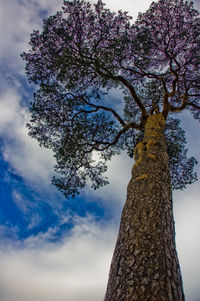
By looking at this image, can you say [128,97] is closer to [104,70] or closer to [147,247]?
[104,70]

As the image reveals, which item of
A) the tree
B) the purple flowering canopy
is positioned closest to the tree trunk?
the tree

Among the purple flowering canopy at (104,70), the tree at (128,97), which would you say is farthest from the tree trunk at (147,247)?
the purple flowering canopy at (104,70)

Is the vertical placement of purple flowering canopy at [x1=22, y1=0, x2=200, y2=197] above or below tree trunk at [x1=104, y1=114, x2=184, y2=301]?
above

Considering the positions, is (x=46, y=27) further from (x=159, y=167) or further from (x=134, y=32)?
(x=159, y=167)

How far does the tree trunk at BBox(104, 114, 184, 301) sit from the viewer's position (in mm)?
2062

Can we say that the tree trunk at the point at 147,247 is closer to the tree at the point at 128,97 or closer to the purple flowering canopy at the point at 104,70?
the tree at the point at 128,97

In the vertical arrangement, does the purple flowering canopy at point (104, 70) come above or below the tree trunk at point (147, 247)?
above

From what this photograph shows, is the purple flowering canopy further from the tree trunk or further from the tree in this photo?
the tree trunk

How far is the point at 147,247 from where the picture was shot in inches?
98.3

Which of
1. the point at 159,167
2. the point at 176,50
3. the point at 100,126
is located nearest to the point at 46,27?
the point at 100,126

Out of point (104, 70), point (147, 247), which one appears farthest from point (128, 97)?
point (147, 247)

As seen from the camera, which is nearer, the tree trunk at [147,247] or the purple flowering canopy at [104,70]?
the tree trunk at [147,247]

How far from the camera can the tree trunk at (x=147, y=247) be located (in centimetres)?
206

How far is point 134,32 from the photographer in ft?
31.2
